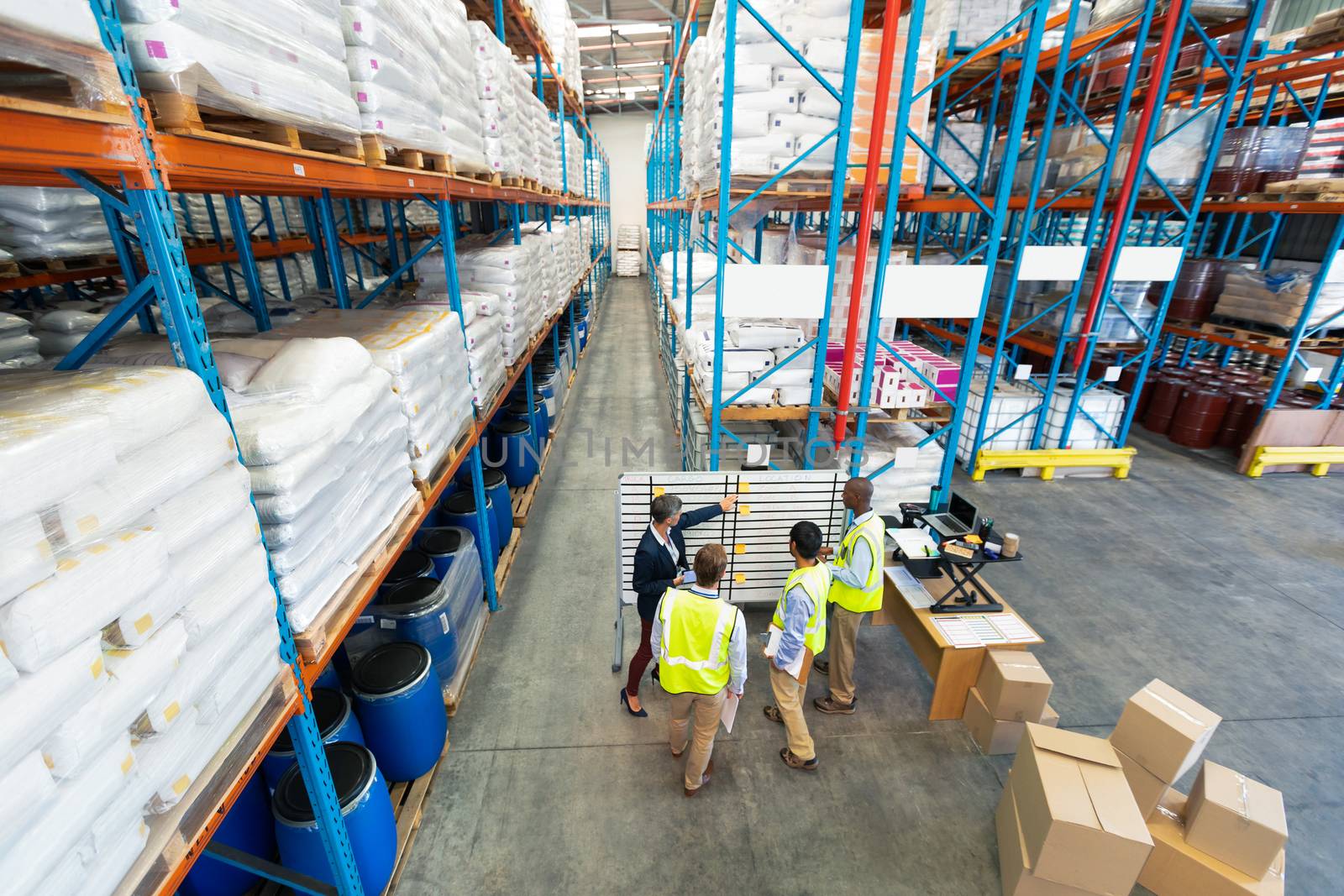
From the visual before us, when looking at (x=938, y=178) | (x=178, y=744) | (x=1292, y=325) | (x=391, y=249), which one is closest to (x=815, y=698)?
(x=178, y=744)

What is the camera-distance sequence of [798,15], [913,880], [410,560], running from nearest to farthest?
[913,880] < [410,560] < [798,15]

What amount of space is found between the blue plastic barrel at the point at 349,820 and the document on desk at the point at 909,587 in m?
3.82

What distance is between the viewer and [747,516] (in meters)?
4.92

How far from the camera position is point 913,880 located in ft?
10.8

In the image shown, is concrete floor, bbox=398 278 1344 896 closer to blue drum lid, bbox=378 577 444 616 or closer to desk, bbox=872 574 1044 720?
desk, bbox=872 574 1044 720

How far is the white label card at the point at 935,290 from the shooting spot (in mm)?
5020

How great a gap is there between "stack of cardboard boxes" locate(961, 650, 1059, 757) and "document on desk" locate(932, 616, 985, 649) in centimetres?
13

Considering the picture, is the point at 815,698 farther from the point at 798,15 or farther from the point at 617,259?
the point at 617,259

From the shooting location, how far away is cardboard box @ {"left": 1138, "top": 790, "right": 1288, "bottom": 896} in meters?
2.94

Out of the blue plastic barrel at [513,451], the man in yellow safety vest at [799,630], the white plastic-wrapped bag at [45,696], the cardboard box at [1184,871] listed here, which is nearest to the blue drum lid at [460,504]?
the blue plastic barrel at [513,451]

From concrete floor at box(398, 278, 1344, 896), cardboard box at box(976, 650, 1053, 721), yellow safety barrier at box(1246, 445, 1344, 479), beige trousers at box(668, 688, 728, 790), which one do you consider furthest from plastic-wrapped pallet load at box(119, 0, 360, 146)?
yellow safety barrier at box(1246, 445, 1344, 479)

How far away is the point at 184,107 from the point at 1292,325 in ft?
39.8

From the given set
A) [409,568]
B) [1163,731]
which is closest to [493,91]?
[409,568]

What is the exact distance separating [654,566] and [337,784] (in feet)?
7.03
